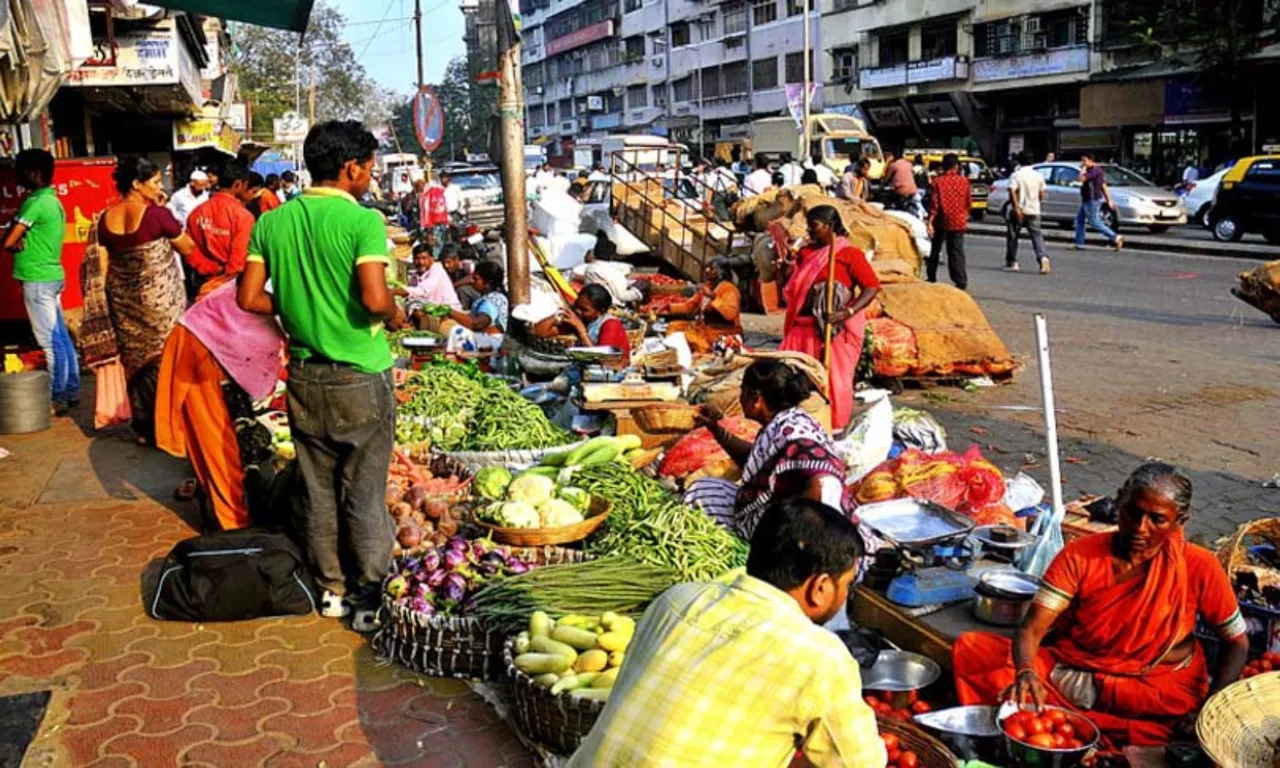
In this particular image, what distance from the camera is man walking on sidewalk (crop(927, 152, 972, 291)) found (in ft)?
47.0

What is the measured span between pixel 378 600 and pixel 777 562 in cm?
283

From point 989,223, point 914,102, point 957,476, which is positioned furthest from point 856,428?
point 914,102

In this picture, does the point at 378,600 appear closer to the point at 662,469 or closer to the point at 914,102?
the point at 662,469

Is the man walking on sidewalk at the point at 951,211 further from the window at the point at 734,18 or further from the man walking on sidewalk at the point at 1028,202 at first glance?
the window at the point at 734,18

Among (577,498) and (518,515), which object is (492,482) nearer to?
(577,498)

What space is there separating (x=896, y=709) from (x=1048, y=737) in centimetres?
59

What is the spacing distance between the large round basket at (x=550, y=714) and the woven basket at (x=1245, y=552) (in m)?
2.60

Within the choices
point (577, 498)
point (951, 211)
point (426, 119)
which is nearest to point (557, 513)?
point (577, 498)

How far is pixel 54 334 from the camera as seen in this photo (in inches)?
337

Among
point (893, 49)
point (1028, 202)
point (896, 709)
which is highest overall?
point (893, 49)

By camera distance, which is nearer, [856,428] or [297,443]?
[297,443]

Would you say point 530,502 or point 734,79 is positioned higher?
point 734,79

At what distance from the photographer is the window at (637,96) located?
2933 inches

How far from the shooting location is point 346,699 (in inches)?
161
